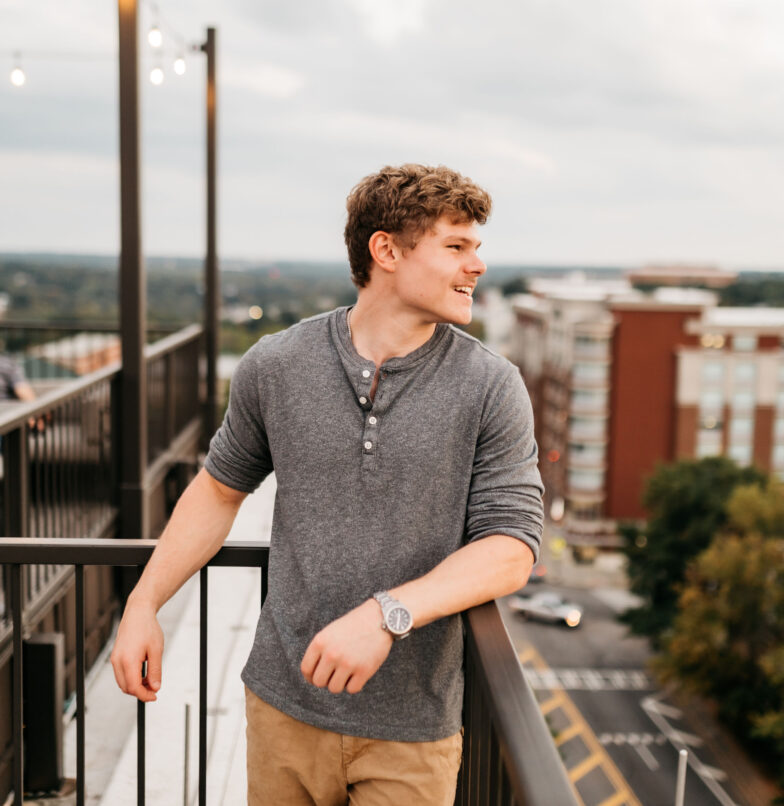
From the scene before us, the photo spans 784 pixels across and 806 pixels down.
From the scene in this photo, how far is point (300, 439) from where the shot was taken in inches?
62.9

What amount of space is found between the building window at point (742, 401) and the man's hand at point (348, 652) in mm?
55969

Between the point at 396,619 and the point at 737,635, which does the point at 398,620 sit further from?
the point at 737,635

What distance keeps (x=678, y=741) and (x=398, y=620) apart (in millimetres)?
32600

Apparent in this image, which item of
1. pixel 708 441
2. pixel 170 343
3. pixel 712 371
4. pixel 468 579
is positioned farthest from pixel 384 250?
pixel 708 441

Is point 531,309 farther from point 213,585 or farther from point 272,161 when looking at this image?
point 213,585

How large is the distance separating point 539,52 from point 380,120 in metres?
18.9

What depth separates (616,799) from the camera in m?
26.6

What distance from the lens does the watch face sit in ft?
4.61

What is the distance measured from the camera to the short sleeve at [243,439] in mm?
1697

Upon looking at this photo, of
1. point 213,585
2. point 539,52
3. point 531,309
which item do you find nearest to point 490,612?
point 213,585

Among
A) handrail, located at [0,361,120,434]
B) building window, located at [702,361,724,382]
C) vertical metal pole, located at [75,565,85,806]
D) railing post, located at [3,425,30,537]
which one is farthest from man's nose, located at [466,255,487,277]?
A: building window, located at [702,361,724,382]

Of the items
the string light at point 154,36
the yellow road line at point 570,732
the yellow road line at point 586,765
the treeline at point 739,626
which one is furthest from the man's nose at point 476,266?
the yellow road line at point 570,732

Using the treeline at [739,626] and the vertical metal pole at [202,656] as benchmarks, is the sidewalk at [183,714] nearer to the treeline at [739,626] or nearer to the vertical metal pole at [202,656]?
the vertical metal pole at [202,656]

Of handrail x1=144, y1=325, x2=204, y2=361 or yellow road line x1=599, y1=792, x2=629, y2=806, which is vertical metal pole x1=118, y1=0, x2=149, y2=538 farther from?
yellow road line x1=599, y1=792, x2=629, y2=806
